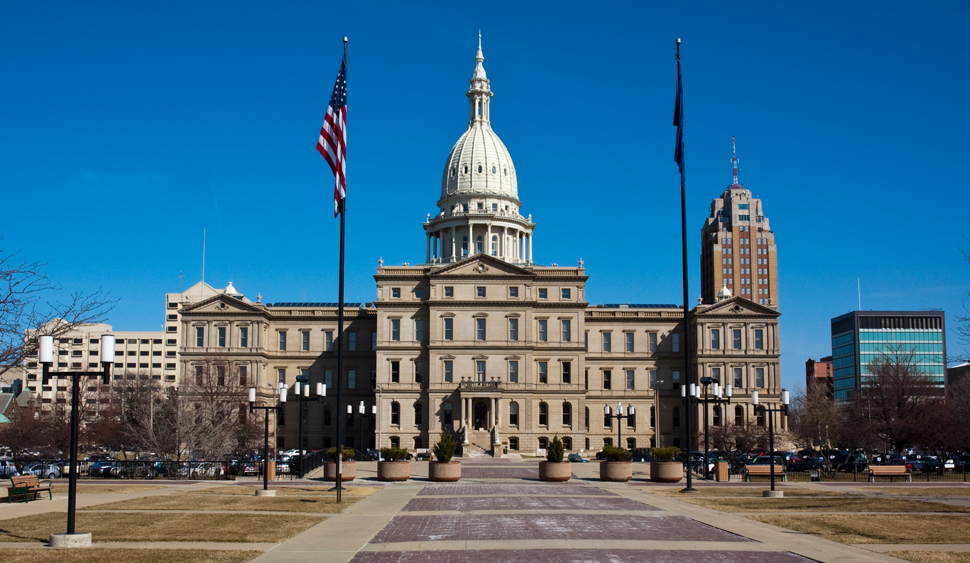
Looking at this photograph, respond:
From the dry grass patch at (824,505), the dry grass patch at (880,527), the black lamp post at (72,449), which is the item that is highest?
the black lamp post at (72,449)

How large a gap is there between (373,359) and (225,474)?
60800mm

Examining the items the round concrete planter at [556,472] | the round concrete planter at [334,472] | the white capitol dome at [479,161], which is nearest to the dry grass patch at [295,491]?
the round concrete planter at [334,472]

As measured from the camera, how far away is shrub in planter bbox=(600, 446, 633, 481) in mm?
48188

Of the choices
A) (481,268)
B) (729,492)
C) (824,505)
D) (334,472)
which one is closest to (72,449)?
(824,505)

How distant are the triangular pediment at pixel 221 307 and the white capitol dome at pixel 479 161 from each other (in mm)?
34488

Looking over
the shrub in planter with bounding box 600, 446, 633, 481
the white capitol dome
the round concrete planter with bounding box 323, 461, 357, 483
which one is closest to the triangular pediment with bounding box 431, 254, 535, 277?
the white capitol dome

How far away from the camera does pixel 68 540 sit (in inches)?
814

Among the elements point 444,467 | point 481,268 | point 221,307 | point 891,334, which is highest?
point 481,268

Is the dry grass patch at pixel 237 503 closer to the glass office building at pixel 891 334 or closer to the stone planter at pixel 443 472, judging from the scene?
the stone planter at pixel 443 472

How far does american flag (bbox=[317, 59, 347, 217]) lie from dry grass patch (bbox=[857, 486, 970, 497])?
86.3 ft

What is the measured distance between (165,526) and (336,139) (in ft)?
54.9

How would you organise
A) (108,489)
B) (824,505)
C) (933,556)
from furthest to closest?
(108,489) < (824,505) < (933,556)

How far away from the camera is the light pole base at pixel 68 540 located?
67.8ft

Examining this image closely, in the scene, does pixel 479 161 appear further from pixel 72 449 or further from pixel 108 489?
pixel 72 449
